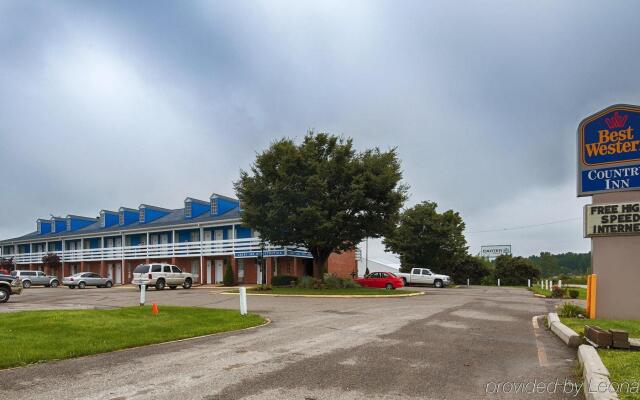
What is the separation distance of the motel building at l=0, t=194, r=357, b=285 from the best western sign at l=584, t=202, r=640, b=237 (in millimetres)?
23629

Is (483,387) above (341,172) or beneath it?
beneath

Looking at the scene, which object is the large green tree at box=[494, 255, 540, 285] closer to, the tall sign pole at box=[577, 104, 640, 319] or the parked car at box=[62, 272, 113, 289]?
the parked car at box=[62, 272, 113, 289]

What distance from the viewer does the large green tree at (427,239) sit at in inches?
1987

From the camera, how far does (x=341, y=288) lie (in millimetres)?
30844

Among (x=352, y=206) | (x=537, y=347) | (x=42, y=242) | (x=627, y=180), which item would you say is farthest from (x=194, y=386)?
(x=42, y=242)

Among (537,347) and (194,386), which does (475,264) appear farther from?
(194,386)

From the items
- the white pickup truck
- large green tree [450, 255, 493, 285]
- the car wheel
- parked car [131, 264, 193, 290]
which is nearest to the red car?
the white pickup truck

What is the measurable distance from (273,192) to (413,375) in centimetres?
2368

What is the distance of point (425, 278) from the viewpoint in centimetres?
4538

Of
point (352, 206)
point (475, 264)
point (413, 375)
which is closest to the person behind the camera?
point (413, 375)

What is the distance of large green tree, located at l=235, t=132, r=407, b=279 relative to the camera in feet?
96.4

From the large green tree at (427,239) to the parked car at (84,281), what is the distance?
27.2 metres

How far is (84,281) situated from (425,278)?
3027 centimetres

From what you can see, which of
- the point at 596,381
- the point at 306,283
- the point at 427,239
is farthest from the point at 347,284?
the point at 596,381
